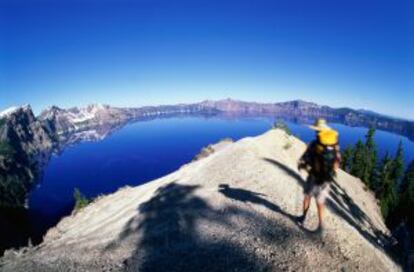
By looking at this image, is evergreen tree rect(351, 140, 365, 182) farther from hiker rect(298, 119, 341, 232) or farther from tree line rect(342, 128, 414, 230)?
hiker rect(298, 119, 341, 232)

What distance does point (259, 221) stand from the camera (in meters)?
15.8

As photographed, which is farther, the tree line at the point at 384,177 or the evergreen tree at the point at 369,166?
the evergreen tree at the point at 369,166

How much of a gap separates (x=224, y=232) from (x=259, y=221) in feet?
6.74

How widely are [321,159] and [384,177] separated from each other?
2736 inches

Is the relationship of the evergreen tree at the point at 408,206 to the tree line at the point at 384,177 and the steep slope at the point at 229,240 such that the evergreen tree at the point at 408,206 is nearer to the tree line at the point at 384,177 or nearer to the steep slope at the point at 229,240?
the tree line at the point at 384,177

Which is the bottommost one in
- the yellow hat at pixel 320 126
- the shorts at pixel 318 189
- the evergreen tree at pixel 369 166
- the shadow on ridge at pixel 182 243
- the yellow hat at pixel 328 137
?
the evergreen tree at pixel 369 166

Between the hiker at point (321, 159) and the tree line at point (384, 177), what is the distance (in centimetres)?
5493

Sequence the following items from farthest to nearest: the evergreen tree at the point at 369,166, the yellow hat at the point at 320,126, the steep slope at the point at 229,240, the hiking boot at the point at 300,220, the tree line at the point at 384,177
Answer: the evergreen tree at the point at 369,166 → the tree line at the point at 384,177 → the hiking boot at the point at 300,220 → the steep slope at the point at 229,240 → the yellow hat at the point at 320,126

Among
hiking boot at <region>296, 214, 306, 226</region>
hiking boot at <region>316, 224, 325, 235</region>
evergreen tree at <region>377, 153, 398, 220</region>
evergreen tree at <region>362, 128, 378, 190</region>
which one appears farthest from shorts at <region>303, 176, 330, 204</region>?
evergreen tree at <region>362, 128, 378, 190</region>

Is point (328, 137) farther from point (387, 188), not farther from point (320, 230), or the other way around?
point (387, 188)

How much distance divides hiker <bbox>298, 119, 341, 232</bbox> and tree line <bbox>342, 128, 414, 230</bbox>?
54.9 meters

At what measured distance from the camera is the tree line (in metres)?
60.0

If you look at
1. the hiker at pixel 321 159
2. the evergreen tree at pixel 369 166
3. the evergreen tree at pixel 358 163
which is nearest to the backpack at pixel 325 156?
the hiker at pixel 321 159

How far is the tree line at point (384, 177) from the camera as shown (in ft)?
197
